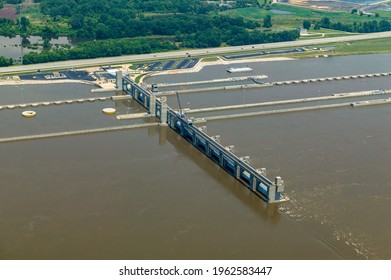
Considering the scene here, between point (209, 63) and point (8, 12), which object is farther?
point (8, 12)

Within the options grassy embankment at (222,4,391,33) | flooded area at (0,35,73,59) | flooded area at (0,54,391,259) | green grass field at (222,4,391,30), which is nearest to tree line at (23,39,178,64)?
flooded area at (0,35,73,59)

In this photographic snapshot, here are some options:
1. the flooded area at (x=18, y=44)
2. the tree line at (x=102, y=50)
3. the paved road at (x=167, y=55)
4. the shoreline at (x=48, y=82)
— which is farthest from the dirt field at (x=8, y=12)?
the shoreline at (x=48, y=82)

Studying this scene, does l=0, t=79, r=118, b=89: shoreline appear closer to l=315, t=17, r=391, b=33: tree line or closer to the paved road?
the paved road

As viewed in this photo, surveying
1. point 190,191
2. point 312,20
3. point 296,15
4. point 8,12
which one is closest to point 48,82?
point 190,191

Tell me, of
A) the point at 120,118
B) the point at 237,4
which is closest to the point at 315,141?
the point at 120,118

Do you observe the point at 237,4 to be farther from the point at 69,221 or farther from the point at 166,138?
the point at 69,221

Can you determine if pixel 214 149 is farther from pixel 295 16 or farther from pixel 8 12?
pixel 295 16
